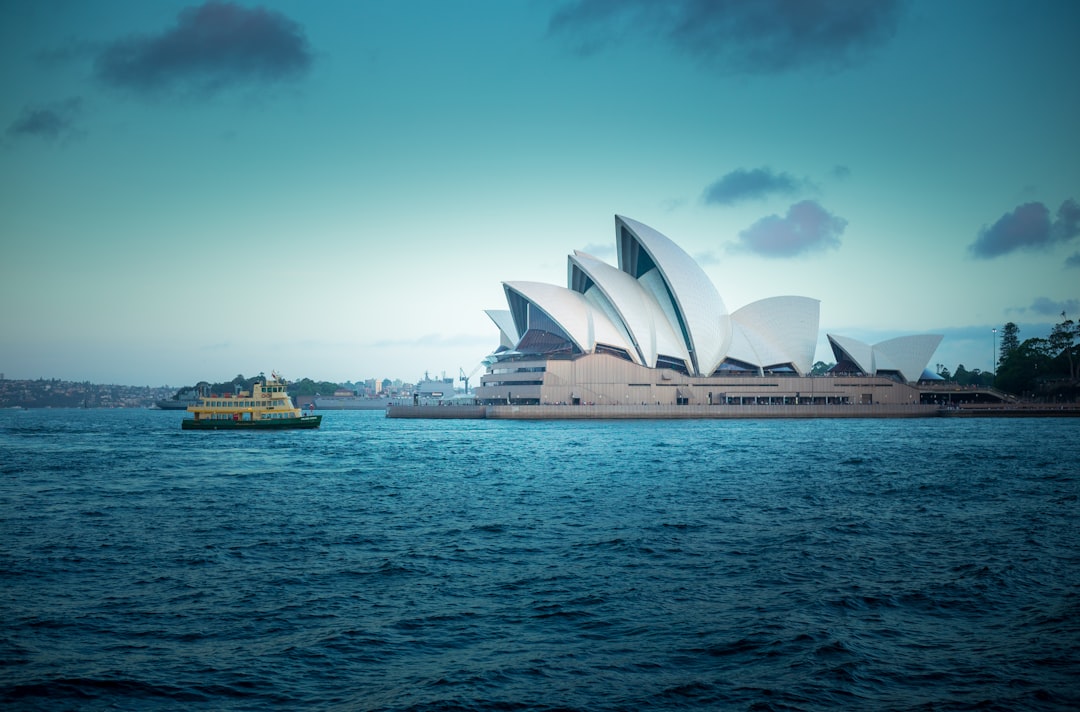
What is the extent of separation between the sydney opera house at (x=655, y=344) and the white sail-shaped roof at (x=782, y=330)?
0.12 metres

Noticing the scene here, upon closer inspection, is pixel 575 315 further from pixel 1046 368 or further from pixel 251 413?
pixel 1046 368

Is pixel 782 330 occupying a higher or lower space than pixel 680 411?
higher

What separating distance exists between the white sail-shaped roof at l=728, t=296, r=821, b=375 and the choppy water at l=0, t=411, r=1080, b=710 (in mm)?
62110

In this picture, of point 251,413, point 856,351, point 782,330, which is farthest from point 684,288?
point 251,413

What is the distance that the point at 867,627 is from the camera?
35.0 ft

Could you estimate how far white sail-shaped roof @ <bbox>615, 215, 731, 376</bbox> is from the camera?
262 feet

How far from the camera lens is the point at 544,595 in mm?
12312

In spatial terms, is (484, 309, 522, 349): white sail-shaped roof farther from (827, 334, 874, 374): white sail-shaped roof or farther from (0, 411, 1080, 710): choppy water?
(0, 411, 1080, 710): choppy water

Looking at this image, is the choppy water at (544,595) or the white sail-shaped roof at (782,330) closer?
the choppy water at (544,595)

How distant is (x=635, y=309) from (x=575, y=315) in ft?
21.6

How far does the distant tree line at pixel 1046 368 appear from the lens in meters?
96.2

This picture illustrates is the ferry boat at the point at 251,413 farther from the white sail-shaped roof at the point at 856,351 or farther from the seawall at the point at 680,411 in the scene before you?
the white sail-shaped roof at the point at 856,351

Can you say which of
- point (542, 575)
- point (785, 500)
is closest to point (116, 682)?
point (542, 575)

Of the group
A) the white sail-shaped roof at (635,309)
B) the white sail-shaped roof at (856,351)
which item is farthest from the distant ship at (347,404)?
the white sail-shaped roof at (856,351)
